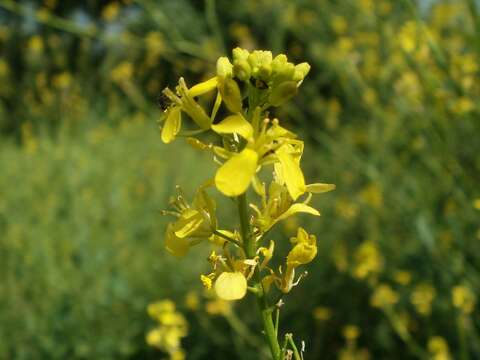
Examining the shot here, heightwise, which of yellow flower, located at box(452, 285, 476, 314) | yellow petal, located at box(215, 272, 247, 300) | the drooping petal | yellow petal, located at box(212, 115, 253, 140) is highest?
yellow flower, located at box(452, 285, 476, 314)

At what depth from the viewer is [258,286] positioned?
2.89 ft

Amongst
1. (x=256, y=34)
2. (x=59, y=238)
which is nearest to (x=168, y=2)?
(x=256, y=34)

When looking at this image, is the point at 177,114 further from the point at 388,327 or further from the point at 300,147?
the point at 388,327

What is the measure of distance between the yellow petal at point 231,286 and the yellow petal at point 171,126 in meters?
0.19

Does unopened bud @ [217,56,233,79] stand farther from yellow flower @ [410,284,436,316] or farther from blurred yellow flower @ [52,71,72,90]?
blurred yellow flower @ [52,71,72,90]

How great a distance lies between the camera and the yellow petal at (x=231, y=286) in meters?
0.79

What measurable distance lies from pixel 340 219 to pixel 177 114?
3.46 metres

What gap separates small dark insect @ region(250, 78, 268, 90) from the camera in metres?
0.88

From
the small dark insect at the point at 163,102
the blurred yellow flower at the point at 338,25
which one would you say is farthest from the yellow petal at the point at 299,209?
the blurred yellow flower at the point at 338,25

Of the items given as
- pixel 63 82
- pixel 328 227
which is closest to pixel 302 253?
pixel 328 227

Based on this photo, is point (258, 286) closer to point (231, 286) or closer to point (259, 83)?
point (231, 286)

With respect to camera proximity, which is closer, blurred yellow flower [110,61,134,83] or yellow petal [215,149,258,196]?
yellow petal [215,149,258,196]

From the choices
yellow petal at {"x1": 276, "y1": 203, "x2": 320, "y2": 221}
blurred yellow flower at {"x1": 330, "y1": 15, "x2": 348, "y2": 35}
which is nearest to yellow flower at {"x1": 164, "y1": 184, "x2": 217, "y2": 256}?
yellow petal at {"x1": 276, "y1": 203, "x2": 320, "y2": 221}

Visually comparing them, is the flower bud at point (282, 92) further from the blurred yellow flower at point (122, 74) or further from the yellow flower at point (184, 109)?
the blurred yellow flower at point (122, 74)
